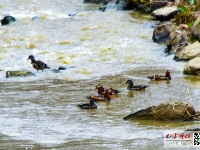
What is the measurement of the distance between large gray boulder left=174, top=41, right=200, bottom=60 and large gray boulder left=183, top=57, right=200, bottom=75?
107 centimetres

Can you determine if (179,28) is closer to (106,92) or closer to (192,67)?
(192,67)

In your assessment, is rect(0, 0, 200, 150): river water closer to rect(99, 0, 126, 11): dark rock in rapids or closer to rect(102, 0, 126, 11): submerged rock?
rect(99, 0, 126, 11): dark rock in rapids

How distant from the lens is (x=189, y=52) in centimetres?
2281

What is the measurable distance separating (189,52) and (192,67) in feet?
6.85

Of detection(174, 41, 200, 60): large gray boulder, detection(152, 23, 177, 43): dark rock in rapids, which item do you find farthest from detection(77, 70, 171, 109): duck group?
detection(152, 23, 177, 43): dark rock in rapids

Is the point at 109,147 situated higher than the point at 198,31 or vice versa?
the point at 198,31

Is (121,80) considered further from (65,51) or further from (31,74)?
(65,51)

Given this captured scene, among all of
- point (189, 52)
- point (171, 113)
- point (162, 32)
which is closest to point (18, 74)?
point (189, 52)

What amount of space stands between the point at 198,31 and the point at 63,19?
877cm

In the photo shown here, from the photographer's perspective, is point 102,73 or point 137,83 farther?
point 102,73

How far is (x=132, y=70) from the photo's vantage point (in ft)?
73.2

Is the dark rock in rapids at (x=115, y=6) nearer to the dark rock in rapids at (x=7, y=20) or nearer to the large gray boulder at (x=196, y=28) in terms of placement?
the dark rock in rapids at (x=7, y=20)

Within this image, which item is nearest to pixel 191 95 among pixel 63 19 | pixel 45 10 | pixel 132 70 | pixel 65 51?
pixel 132 70

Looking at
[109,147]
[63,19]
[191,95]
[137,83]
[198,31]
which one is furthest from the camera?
[63,19]
